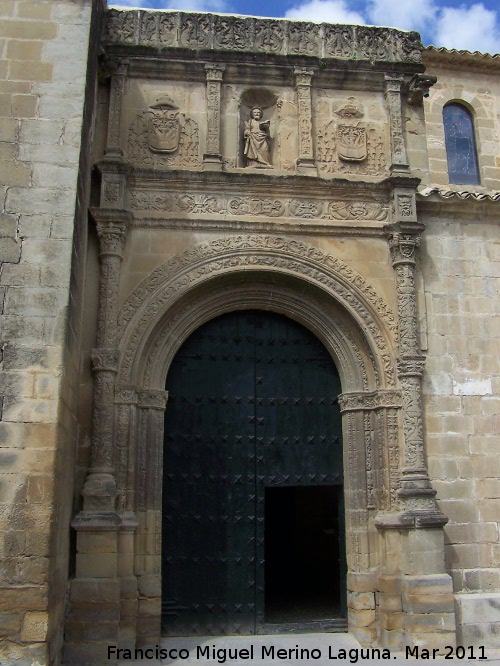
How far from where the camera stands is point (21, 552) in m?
5.39

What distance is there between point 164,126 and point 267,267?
2.12 meters

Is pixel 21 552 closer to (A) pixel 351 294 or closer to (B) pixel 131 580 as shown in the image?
(B) pixel 131 580

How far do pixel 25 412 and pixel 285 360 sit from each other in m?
3.21

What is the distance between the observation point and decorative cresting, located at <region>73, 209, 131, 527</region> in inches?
260

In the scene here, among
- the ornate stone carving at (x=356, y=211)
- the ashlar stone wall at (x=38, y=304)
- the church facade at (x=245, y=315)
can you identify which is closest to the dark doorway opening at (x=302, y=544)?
the church facade at (x=245, y=315)

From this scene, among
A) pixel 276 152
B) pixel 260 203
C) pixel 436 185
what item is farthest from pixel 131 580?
pixel 436 185

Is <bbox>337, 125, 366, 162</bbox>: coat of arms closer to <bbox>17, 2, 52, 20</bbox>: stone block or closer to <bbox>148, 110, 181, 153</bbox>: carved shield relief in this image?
<bbox>148, 110, 181, 153</bbox>: carved shield relief

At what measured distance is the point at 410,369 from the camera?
7.35 metres

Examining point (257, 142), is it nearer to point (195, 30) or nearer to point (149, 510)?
point (195, 30)

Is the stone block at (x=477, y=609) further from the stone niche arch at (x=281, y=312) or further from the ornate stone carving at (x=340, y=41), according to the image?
the ornate stone carving at (x=340, y=41)

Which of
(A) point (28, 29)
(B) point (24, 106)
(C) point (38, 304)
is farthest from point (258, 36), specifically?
(C) point (38, 304)

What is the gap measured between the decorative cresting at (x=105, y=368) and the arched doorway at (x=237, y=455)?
2.68 ft

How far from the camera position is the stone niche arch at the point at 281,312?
7.02 metres

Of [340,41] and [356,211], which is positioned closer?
[356,211]
